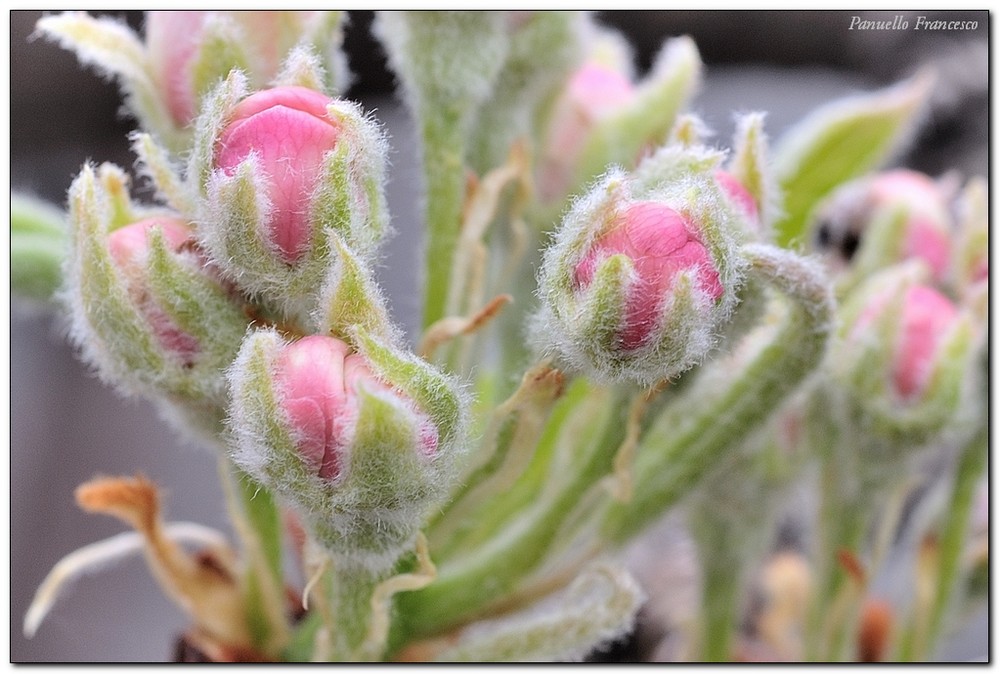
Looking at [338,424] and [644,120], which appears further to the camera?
[644,120]

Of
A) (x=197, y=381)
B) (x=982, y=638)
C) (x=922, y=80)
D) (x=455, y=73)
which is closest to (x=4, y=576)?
(x=197, y=381)

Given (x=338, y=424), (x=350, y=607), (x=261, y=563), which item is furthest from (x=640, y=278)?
(x=261, y=563)

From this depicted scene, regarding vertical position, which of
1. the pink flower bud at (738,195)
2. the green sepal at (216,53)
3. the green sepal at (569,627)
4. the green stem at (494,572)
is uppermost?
the green sepal at (216,53)

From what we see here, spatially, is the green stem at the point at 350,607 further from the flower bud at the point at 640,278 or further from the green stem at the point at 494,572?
the flower bud at the point at 640,278

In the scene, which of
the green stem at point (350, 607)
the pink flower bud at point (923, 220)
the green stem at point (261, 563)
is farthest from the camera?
the pink flower bud at point (923, 220)

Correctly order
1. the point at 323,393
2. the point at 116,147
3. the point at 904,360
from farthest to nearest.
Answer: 1. the point at 116,147
2. the point at 904,360
3. the point at 323,393

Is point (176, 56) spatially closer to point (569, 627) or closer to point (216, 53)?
point (216, 53)

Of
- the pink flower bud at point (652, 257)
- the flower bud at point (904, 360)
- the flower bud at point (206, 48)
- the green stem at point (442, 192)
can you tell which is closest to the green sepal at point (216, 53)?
the flower bud at point (206, 48)
